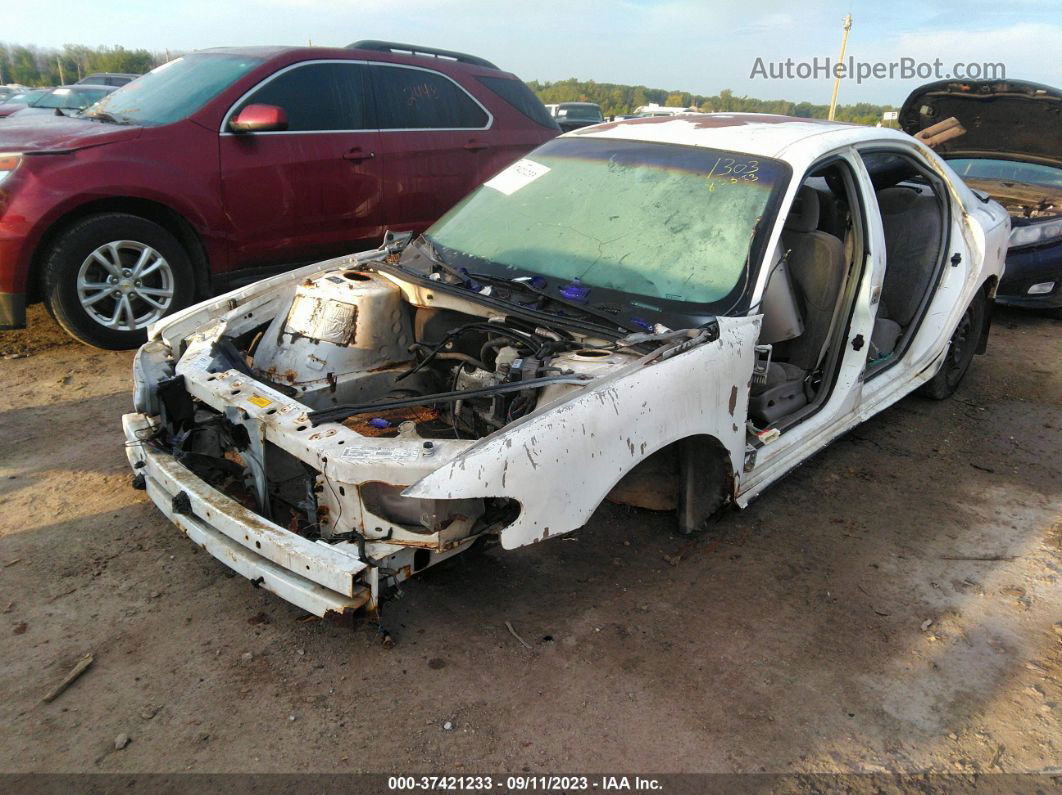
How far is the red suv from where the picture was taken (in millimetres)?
4422

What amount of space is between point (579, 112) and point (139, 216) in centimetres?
1703

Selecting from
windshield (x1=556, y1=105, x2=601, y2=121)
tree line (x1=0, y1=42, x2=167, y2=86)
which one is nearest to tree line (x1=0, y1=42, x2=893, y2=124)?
tree line (x1=0, y1=42, x2=167, y2=86)

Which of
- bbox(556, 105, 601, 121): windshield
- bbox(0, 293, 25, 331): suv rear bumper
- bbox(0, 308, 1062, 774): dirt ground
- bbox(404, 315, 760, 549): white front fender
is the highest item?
bbox(556, 105, 601, 121): windshield

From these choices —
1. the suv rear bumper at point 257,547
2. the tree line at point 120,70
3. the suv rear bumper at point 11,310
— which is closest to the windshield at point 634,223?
the suv rear bumper at point 257,547

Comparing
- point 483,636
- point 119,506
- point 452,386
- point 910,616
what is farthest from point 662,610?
point 119,506

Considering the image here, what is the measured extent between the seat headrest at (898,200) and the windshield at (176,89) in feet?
13.3

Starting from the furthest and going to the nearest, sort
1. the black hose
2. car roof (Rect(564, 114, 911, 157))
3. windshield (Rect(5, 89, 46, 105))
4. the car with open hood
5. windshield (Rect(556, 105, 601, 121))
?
windshield (Rect(556, 105, 601, 121)) → windshield (Rect(5, 89, 46, 105)) → the car with open hood → car roof (Rect(564, 114, 911, 157)) → the black hose

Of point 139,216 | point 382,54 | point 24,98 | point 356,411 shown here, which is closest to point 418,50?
point 382,54

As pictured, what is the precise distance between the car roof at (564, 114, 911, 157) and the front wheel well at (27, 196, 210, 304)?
258 cm

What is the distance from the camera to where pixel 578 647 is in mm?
2535

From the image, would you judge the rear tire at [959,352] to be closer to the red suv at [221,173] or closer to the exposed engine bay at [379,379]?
the exposed engine bay at [379,379]

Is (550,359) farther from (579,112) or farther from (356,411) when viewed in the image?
(579,112)

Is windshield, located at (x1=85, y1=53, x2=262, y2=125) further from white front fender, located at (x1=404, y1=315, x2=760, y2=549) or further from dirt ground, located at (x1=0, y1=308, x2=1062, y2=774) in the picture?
white front fender, located at (x1=404, y1=315, x2=760, y2=549)

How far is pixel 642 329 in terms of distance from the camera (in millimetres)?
2781
